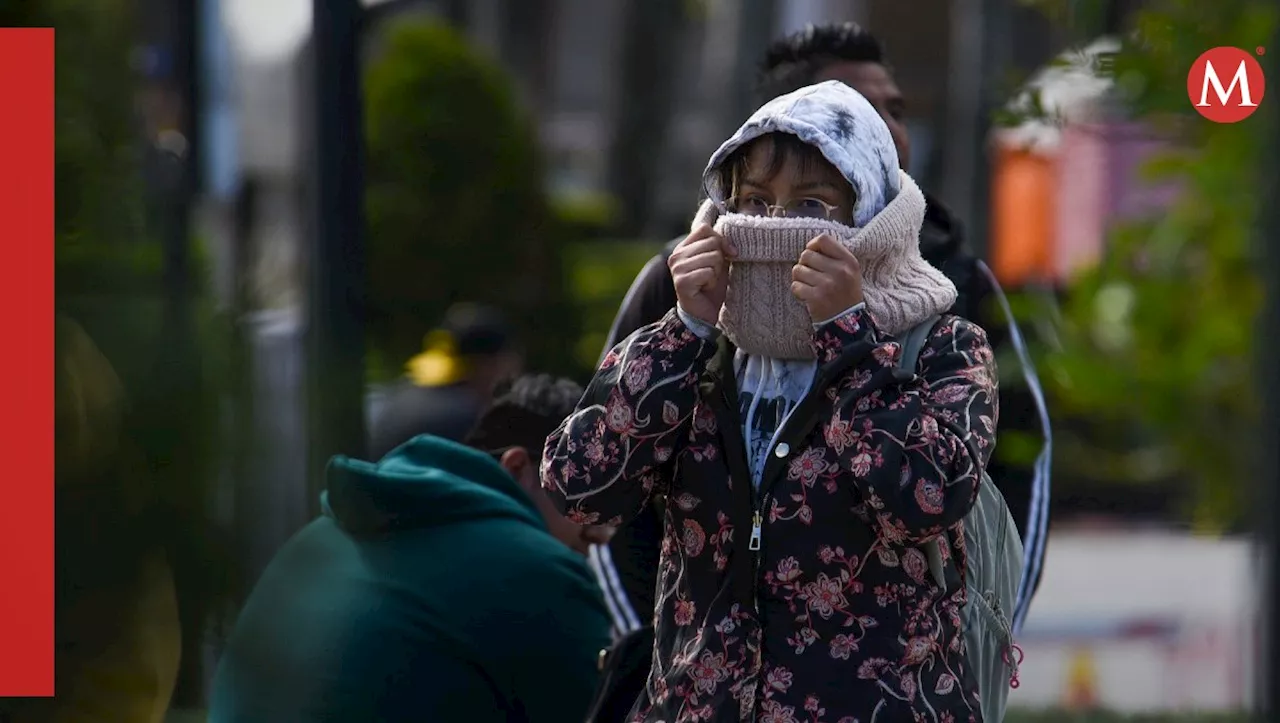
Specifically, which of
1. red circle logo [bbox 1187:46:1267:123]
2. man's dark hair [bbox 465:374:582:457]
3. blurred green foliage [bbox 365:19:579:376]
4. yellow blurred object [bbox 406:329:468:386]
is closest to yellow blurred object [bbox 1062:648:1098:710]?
yellow blurred object [bbox 406:329:468:386]

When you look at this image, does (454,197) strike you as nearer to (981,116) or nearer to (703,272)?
(981,116)

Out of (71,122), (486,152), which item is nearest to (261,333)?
(71,122)

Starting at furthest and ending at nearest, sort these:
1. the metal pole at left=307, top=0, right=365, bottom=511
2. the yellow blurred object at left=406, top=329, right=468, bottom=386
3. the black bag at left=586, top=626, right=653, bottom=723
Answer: the yellow blurred object at left=406, top=329, right=468, bottom=386 → the metal pole at left=307, top=0, right=365, bottom=511 → the black bag at left=586, top=626, right=653, bottom=723

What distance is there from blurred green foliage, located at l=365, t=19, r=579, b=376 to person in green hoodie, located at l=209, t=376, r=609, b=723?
5.00m

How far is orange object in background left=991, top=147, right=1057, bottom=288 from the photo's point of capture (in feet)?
38.0

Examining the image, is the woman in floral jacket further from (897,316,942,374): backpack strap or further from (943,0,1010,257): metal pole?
(943,0,1010,257): metal pole

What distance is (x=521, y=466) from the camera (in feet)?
10.3

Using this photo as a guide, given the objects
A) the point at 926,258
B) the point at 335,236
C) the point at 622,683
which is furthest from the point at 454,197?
the point at 622,683

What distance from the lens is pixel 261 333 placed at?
3.16 m

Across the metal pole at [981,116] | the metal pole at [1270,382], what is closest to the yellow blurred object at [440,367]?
the metal pole at [981,116]

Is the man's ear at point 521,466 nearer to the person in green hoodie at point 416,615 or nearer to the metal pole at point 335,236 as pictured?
the person in green hoodie at point 416,615

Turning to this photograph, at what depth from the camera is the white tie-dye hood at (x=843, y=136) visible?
2123mm
